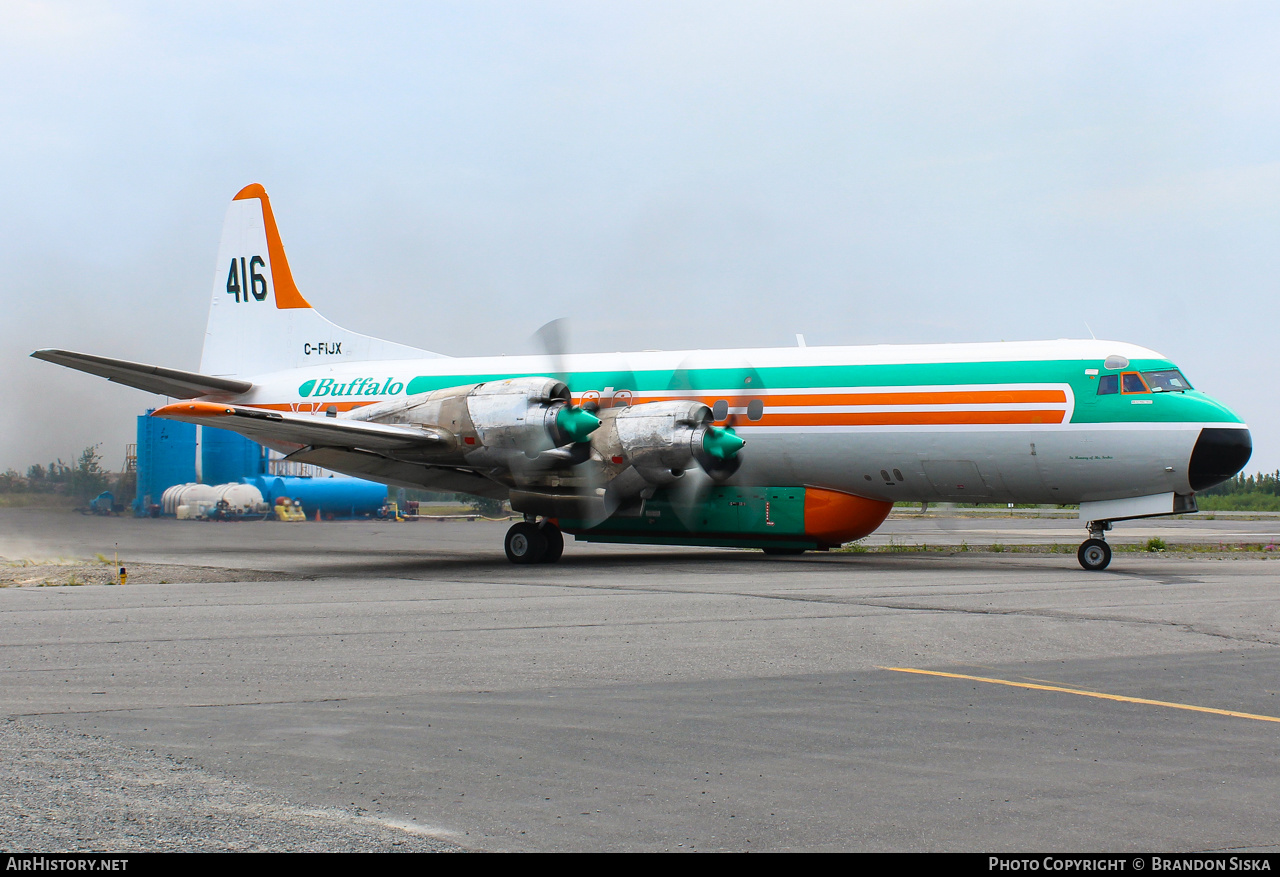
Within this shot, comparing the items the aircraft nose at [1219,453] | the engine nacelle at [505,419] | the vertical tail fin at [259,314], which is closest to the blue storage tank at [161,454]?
the vertical tail fin at [259,314]

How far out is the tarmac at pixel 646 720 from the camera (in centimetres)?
464

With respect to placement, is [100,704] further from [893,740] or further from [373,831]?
[893,740]

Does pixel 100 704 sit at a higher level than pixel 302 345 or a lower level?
lower

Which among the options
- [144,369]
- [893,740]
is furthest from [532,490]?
[893,740]

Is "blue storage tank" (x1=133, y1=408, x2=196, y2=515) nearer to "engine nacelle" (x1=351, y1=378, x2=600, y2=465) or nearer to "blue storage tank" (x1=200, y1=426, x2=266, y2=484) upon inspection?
"blue storage tank" (x1=200, y1=426, x2=266, y2=484)

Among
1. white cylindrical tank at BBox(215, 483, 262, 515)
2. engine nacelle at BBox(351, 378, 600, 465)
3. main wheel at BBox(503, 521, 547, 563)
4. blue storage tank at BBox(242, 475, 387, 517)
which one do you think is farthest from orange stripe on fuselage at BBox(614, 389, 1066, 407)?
blue storage tank at BBox(242, 475, 387, 517)

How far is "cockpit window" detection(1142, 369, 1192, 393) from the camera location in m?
19.1

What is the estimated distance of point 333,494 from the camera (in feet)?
154

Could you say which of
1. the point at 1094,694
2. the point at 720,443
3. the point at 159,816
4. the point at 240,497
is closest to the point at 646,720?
the point at 159,816

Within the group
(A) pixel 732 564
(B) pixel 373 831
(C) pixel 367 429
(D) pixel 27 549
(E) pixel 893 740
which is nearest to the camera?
(B) pixel 373 831

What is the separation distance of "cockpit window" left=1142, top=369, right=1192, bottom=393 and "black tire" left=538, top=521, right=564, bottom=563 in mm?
11848

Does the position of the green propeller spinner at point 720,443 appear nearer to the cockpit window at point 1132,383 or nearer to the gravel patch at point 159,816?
the cockpit window at point 1132,383

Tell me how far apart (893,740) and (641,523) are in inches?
652

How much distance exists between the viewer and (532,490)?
21438mm
